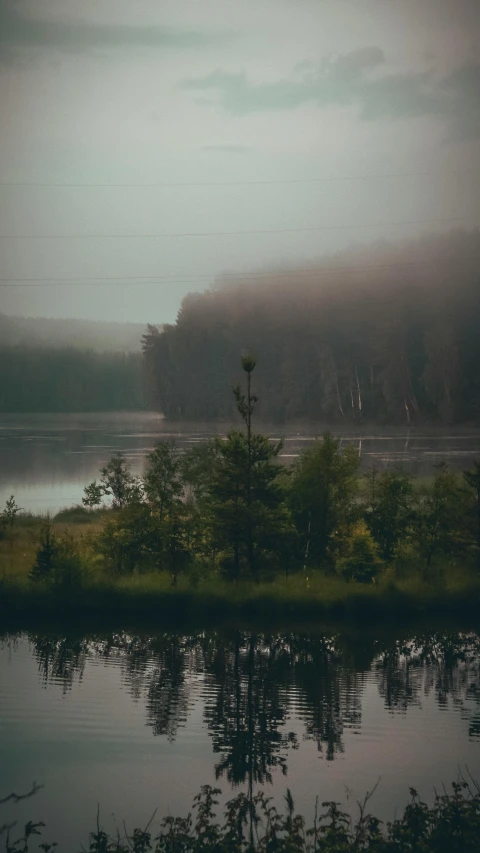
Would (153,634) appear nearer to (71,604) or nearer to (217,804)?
(71,604)

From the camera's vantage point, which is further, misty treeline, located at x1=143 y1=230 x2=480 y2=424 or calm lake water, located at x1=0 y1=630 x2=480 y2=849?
misty treeline, located at x1=143 y1=230 x2=480 y2=424

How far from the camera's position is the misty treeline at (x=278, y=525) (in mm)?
31219

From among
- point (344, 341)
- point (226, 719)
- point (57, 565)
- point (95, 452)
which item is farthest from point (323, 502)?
point (344, 341)

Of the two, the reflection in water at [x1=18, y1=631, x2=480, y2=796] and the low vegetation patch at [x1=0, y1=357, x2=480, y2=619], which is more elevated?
the low vegetation patch at [x1=0, y1=357, x2=480, y2=619]

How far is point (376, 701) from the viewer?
69.8 ft

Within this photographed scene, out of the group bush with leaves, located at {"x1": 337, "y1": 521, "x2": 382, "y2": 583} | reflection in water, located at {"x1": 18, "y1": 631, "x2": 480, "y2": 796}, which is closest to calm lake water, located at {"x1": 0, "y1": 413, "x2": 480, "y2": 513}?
bush with leaves, located at {"x1": 337, "y1": 521, "x2": 382, "y2": 583}

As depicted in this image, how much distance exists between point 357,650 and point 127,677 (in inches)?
270

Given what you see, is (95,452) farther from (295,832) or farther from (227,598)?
(295,832)

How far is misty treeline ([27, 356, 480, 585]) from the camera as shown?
31219 millimetres

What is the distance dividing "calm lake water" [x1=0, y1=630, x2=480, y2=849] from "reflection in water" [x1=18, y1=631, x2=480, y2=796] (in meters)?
0.05

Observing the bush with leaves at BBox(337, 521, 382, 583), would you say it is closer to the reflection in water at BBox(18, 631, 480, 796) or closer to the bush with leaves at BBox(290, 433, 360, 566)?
the bush with leaves at BBox(290, 433, 360, 566)

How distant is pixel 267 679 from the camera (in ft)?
75.8

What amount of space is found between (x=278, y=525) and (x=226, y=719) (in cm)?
1185

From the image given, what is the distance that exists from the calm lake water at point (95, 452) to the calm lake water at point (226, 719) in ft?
97.6
